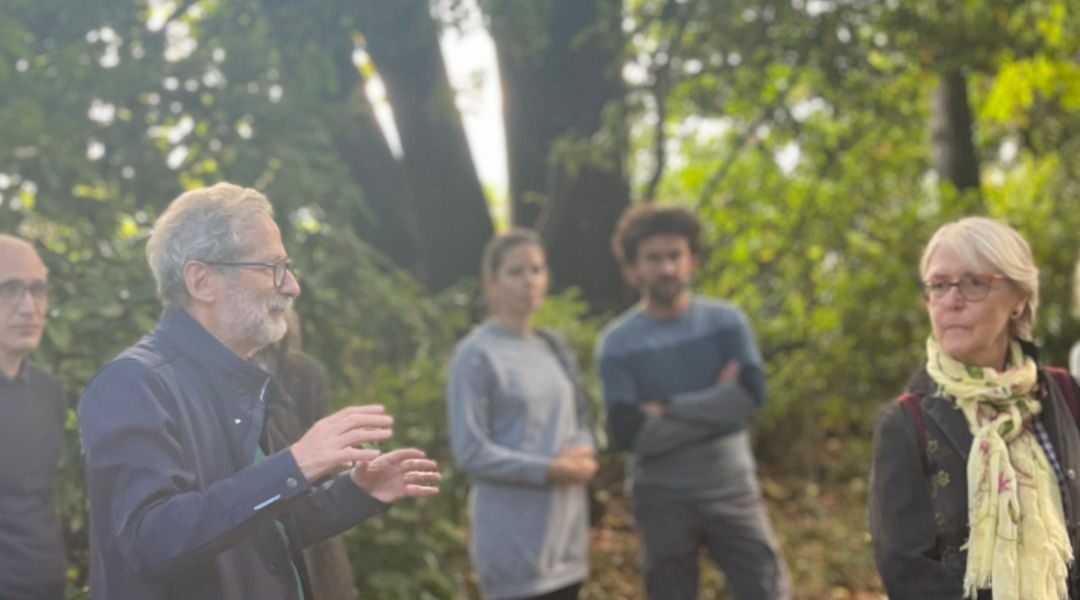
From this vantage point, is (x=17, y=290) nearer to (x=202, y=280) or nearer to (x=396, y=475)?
(x=202, y=280)

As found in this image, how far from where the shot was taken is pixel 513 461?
523cm

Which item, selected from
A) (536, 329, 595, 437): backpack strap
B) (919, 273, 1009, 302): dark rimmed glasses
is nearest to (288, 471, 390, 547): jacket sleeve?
(919, 273, 1009, 302): dark rimmed glasses

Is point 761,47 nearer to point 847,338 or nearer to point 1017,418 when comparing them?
point 847,338

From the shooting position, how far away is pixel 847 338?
1041cm

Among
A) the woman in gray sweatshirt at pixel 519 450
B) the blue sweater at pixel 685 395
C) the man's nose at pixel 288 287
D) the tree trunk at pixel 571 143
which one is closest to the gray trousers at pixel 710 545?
the blue sweater at pixel 685 395

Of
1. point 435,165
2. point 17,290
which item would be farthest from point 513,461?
point 435,165

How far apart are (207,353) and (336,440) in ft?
1.30

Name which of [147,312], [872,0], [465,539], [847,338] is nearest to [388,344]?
[465,539]

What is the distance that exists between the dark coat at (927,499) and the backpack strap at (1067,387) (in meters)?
0.12

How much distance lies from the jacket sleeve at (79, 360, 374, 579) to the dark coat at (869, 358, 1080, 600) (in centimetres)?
153

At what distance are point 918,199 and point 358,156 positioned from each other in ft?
14.8

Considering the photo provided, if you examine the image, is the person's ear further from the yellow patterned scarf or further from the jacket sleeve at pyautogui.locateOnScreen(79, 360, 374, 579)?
the yellow patterned scarf

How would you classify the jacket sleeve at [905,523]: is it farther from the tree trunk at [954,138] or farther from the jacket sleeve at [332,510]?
the tree trunk at [954,138]

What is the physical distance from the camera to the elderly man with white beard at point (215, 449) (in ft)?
9.16
